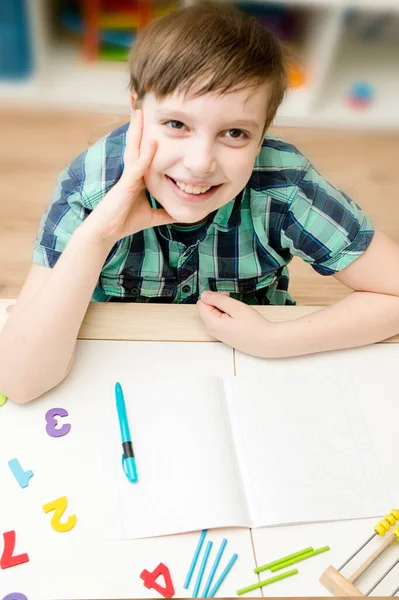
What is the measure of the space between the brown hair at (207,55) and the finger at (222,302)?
0.78ft

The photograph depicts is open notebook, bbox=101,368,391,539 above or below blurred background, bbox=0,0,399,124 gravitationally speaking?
below

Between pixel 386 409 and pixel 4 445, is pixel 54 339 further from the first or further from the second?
pixel 386 409

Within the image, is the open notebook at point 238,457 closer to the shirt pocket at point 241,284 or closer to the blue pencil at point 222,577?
the blue pencil at point 222,577

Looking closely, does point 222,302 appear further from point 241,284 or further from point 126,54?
point 126,54

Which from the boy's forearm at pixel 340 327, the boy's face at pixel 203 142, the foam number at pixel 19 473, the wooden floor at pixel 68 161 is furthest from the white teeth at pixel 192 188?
the wooden floor at pixel 68 161

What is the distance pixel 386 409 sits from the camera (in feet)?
2.66

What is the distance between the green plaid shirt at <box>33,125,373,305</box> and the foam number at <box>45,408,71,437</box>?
216 mm

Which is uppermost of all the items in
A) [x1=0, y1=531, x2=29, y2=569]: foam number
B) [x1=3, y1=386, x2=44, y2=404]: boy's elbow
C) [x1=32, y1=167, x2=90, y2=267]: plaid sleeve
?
[x1=32, y1=167, x2=90, y2=267]: plaid sleeve

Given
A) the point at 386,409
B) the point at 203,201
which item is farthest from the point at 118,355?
the point at 386,409

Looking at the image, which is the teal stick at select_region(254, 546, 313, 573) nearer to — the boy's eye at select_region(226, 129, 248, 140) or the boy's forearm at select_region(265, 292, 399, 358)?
the boy's forearm at select_region(265, 292, 399, 358)

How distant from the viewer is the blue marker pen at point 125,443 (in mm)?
698

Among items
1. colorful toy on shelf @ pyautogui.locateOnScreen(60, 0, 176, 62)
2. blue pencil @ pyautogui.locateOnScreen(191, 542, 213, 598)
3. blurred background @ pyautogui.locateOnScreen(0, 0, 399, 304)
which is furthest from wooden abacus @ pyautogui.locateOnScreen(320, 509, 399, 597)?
colorful toy on shelf @ pyautogui.locateOnScreen(60, 0, 176, 62)

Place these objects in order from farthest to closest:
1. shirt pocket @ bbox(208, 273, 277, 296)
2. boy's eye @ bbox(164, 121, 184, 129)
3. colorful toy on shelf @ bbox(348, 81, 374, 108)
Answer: colorful toy on shelf @ bbox(348, 81, 374, 108) < shirt pocket @ bbox(208, 273, 277, 296) < boy's eye @ bbox(164, 121, 184, 129)

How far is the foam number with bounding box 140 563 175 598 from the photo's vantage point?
625mm
